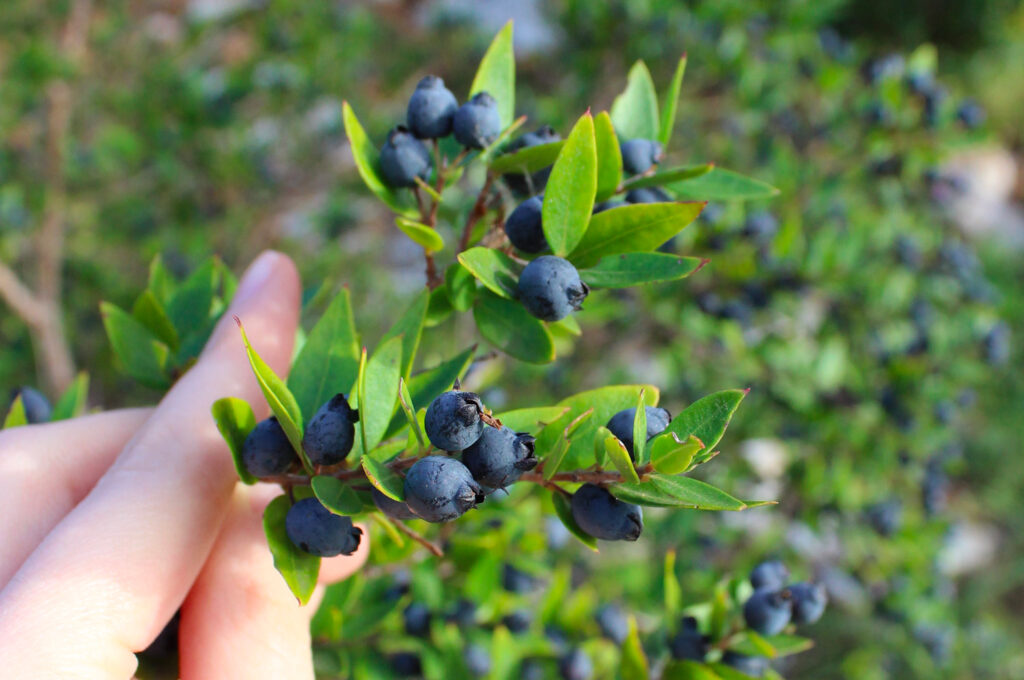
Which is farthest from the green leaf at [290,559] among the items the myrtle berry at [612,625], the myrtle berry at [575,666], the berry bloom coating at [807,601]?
the myrtle berry at [612,625]

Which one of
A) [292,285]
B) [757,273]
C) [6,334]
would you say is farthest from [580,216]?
[6,334]

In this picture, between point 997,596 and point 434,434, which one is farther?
point 997,596

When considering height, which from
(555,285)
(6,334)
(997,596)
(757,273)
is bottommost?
(997,596)

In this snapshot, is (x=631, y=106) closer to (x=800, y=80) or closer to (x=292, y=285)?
(x=292, y=285)

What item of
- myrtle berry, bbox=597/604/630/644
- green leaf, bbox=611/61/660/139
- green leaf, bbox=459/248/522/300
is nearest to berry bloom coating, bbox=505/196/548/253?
green leaf, bbox=459/248/522/300

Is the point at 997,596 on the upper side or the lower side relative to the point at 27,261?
lower

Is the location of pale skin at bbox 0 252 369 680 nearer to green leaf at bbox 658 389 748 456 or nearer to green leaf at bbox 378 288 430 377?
green leaf at bbox 378 288 430 377

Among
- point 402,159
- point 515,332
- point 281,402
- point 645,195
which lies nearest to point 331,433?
point 281,402

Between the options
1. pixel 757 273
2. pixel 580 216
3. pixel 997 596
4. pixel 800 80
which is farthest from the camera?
pixel 997 596

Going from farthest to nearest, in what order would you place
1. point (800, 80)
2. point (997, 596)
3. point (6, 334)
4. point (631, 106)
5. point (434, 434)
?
1. point (997, 596)
2. point (6, 334)
3. point (800, 80)
4. point (631, 106)
5. point (434, 434)

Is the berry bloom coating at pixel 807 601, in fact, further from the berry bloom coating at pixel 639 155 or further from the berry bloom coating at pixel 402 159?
the berry bloom coating at pixel 402 159
